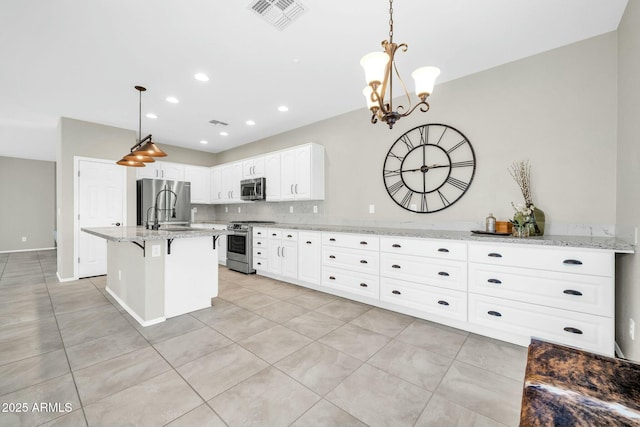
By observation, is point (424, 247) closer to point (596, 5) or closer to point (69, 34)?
point (596, 5)

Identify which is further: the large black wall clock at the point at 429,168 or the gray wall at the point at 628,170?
the large black wall clock at the point at 429,168

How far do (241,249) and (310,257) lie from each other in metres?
1.69

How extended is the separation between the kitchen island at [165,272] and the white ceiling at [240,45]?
1.82 m

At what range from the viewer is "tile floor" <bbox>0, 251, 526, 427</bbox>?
1.63 m

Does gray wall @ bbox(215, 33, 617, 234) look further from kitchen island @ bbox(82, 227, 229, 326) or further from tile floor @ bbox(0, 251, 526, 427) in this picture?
kitchen island @ bbox(82, 227, 229, 326)

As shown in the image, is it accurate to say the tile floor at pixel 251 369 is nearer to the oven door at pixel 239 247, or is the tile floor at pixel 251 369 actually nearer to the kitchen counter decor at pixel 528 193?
the kitchen counter decor at pixel 528 193

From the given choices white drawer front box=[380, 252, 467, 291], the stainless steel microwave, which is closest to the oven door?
the stainless steel microwave

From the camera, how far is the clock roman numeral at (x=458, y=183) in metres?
3.22

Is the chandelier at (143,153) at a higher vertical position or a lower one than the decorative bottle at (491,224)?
higher

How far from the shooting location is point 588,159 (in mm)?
2537

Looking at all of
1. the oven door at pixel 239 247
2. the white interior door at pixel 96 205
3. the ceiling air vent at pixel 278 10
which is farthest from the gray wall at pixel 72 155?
the ceiling air vent at pixel 278 10

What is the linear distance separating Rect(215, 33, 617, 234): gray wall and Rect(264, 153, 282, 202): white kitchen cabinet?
203 cm

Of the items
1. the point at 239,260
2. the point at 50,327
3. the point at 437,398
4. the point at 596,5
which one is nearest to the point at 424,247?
the point at 437,398

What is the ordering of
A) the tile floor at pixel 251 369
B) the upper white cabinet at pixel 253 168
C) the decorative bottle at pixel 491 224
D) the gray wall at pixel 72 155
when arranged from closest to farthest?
the tile floor at pixel 251 369
the decorative bottle at pixel 491 224
the gray wall at pixel 72 155
the upper white cabinet at pixel 253 168
